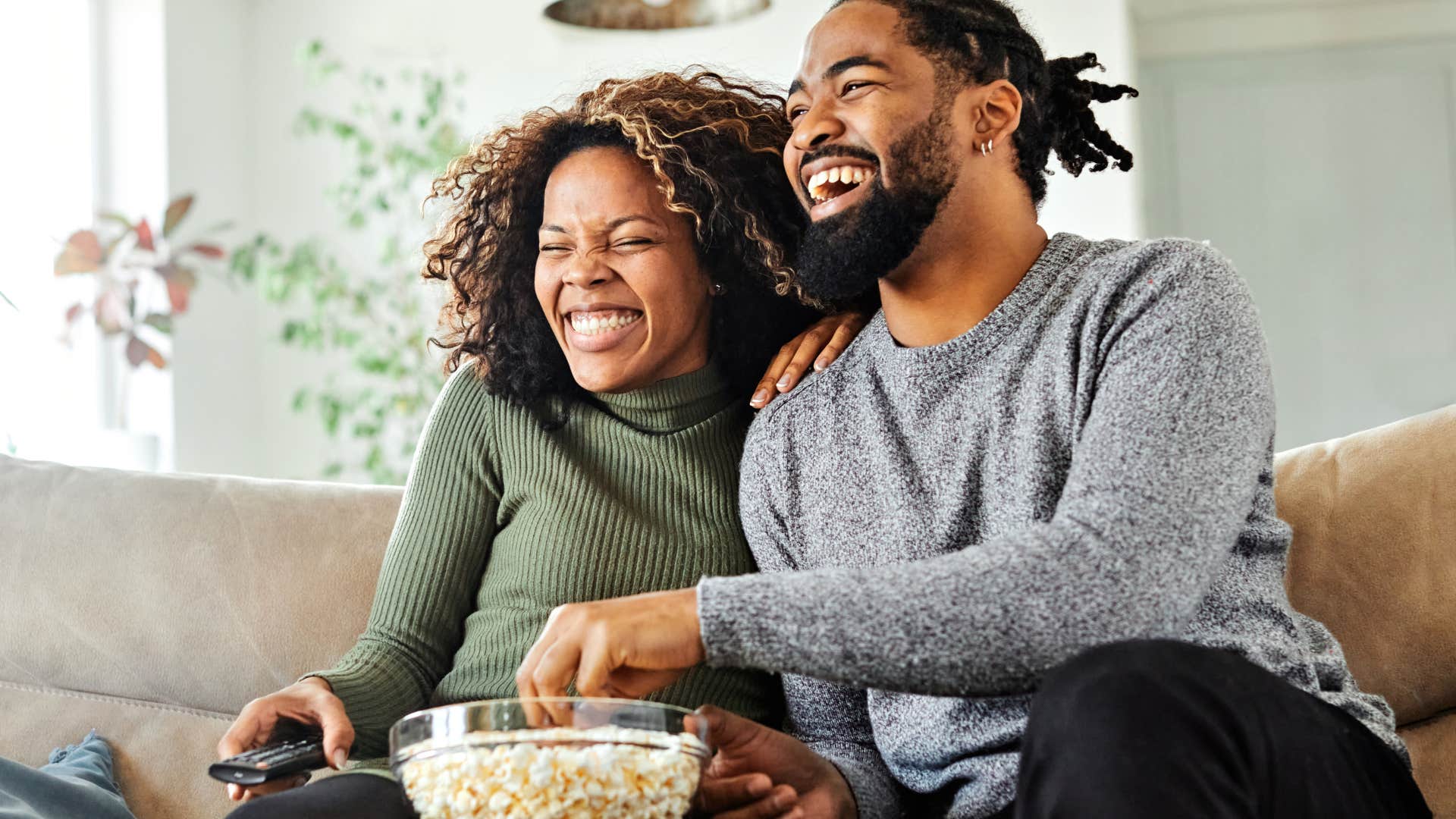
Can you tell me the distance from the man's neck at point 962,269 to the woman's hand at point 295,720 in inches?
26.2

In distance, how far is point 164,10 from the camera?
13.8ft

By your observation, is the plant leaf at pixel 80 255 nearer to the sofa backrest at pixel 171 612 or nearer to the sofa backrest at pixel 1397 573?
the sofa backrest at pixel 171 612

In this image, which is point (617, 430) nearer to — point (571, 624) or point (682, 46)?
point (571, 624)

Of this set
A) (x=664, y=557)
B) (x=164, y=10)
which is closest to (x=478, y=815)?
(x=664, y=557)

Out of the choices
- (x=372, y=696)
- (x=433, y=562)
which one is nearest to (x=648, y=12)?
(x=433, y=562)

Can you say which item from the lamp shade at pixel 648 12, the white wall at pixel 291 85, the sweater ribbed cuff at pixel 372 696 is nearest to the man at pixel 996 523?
the sweater ribbed cuff at pixel 372 696

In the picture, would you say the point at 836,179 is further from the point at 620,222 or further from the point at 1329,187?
the point at 1329,187

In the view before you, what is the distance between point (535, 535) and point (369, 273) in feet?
10.5

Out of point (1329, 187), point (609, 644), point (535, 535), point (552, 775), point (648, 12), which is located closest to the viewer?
point (552, 775)

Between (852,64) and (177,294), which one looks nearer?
(852,64)

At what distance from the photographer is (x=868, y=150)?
4.66ft

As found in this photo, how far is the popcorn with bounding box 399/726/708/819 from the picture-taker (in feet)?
2.73

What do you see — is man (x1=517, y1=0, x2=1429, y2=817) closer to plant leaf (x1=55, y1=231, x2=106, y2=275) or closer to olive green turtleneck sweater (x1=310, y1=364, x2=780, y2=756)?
olive green turtleneck sweater (x1=310, y1=364, x2=780, y2=756)

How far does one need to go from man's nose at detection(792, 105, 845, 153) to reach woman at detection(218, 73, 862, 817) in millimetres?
173
